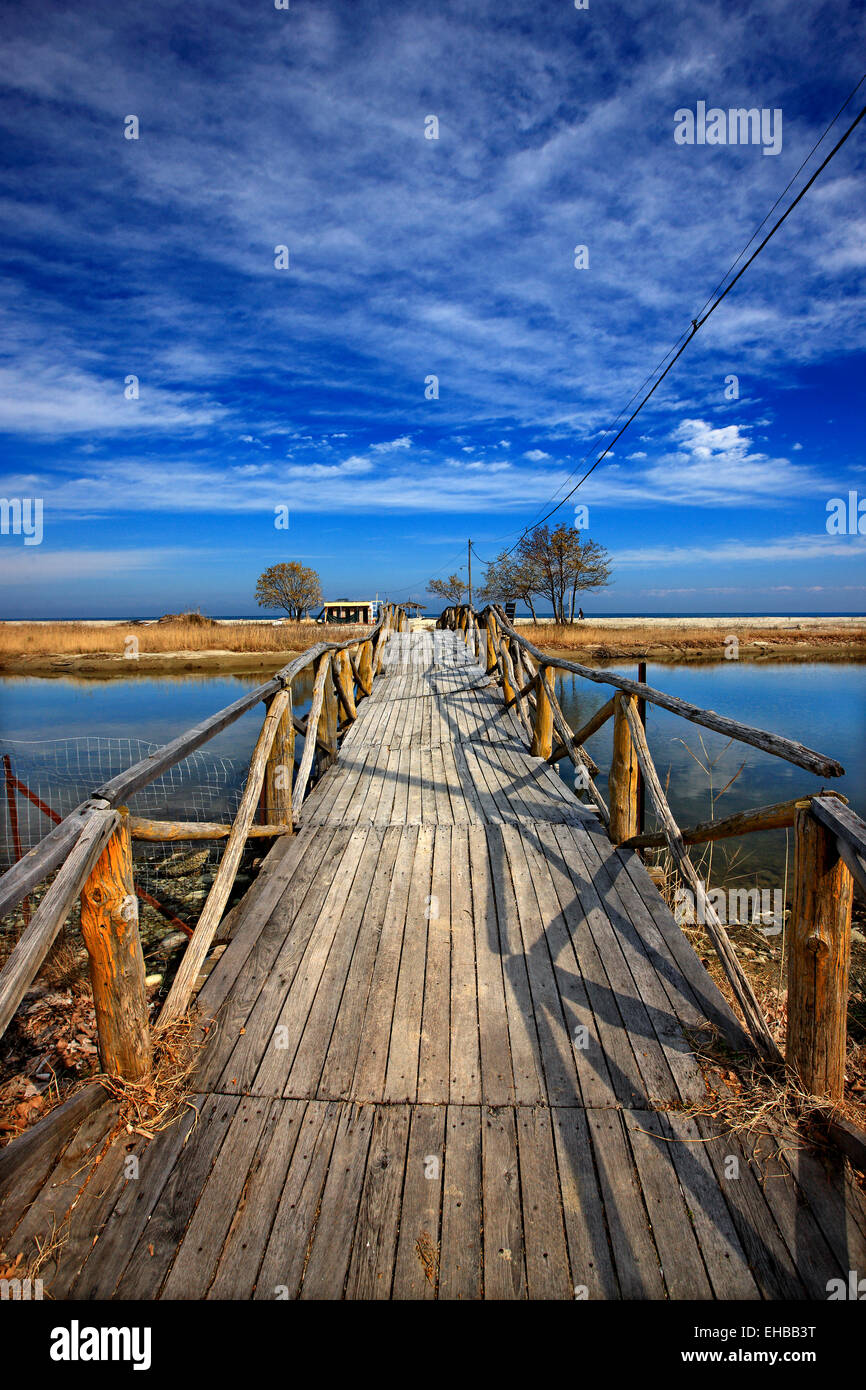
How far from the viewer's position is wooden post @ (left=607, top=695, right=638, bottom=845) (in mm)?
4172

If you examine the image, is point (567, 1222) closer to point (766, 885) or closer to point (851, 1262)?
point (851, 1262)

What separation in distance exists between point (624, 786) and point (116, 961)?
3.08 metres

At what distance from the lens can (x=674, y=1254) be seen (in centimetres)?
176

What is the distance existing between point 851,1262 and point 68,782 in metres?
11.0

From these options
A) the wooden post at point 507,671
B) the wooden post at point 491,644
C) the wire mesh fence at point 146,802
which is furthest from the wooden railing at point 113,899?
the wooden post at point 491,644

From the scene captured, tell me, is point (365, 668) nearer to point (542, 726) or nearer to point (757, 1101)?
point (542, 726)

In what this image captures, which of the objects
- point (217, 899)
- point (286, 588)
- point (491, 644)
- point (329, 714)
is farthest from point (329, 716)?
point (286, 588)

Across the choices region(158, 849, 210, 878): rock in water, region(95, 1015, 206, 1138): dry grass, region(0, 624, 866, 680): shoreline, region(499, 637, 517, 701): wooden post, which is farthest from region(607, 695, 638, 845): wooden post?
region(0, 624, 866, 680): shoreline

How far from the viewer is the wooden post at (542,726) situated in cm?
657

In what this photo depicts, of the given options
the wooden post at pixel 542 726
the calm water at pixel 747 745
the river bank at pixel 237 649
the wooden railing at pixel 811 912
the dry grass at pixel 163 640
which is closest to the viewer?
the wooden railing at pixel 811 912

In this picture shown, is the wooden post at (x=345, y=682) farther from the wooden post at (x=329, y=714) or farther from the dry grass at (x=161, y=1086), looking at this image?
the dry grass at (x=161, y=1086)

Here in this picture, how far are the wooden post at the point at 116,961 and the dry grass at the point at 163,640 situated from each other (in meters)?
25.5

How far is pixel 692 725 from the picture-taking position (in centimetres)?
1552
